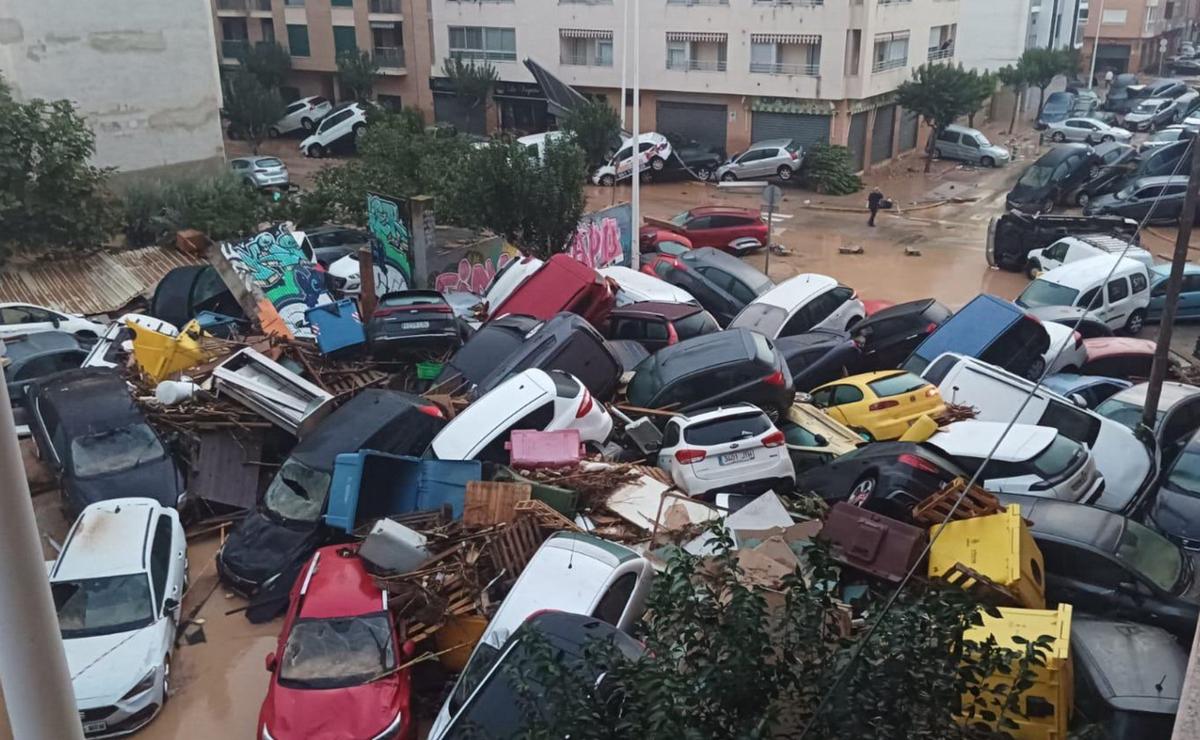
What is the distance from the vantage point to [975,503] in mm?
9398

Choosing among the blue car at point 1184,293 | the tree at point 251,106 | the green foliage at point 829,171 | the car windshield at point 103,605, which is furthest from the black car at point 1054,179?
the tree at point 251,106

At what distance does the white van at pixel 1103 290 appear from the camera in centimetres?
1734

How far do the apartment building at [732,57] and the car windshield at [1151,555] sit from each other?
1026 inches

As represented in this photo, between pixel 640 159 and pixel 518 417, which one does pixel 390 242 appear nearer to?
pixel 518 417

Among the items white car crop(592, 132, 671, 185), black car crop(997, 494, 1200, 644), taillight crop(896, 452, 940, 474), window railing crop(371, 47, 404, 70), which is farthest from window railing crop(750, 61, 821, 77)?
black car crop(997, 494, 1200, 644)

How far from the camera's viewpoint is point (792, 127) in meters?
34.6

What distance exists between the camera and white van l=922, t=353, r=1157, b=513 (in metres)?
11.3

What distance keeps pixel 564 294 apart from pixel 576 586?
7523 millimetres

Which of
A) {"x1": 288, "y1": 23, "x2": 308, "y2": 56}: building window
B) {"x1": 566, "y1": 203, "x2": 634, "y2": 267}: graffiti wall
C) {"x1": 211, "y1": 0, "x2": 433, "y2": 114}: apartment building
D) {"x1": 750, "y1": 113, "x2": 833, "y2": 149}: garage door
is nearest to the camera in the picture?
{"x1": 566, "y1": 203, "x2": 634, "y2": 267}: graffiti wall

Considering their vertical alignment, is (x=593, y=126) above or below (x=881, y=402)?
above

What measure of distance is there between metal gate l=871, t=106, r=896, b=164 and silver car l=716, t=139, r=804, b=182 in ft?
13.7

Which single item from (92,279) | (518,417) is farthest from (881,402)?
(92,279)

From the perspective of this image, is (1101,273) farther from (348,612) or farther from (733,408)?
(348,612)

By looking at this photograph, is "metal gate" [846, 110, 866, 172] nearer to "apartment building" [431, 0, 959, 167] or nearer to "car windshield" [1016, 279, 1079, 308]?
"apartment building" [431, 0, 959, 167]
